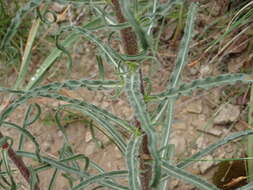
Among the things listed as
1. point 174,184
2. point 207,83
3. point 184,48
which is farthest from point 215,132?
point 207,83

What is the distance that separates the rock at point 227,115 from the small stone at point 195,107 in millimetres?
86

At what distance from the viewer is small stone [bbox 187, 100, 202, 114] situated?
74.3 inches

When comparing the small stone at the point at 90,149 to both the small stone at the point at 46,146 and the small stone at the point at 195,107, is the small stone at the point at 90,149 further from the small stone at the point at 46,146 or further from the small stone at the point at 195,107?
the small stone at the point at 195,107

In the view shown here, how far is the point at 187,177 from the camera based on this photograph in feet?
3.22

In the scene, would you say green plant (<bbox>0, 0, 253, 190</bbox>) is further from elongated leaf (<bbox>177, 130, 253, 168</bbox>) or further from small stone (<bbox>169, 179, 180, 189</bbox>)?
small stone (<bbox>169, 179, 180, 189</bbox>)

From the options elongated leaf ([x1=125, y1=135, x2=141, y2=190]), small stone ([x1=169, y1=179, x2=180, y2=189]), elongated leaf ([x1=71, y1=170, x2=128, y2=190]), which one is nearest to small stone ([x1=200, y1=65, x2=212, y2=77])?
small stone ([x1=169, y1=179, x2=180, y2=189])

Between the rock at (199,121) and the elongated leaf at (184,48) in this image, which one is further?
the rock at (199,121)

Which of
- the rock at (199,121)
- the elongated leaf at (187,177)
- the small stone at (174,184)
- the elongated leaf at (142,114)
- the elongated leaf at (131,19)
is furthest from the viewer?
the rock at (199,121)

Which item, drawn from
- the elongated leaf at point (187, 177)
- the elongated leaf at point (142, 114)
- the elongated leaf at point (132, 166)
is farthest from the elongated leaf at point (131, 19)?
the elongated leaf at point (187, 177)

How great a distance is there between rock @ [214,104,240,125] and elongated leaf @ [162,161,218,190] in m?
0.84

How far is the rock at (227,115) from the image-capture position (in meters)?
1.82

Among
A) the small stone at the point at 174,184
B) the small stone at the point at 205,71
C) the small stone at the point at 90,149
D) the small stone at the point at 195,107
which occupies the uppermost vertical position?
the small stone at the point at 205,71

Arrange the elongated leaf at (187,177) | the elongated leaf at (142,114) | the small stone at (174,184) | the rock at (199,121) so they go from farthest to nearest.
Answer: the rock at (199,121) < the small stone at (174,184) < the elongated leaf at (187,177) < the elongated leaf at (142,114)

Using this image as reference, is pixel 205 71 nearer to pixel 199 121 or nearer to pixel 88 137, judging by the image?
pixel 199 121
